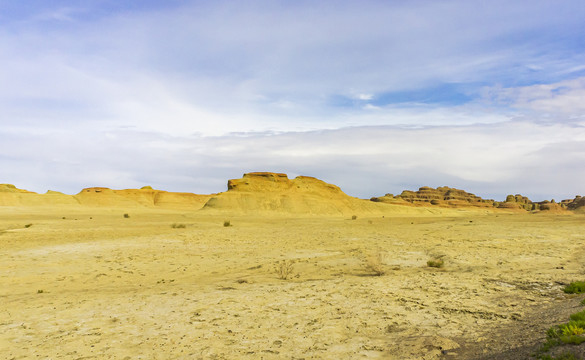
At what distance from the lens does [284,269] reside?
51.5ft

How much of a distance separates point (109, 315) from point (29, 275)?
765cm

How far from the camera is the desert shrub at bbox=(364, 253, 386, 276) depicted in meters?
14.8

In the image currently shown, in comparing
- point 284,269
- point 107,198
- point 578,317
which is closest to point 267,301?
point 284,269

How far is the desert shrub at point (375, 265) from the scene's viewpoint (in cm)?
1480

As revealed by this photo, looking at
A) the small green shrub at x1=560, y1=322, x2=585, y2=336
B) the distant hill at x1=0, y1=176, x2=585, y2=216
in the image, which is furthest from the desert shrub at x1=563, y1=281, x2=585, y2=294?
the distant hill at x1=0, y1=176, x2=585, y2=216

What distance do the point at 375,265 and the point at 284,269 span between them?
12.2ft

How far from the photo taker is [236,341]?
25.1 feet

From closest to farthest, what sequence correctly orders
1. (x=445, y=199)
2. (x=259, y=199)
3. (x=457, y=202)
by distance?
(x=259, y=199), (x=457, y=202), (x=445, y=199)

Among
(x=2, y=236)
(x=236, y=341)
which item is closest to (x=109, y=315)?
(x=236, y=341)

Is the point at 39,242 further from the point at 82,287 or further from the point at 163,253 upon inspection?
the point at 82,287

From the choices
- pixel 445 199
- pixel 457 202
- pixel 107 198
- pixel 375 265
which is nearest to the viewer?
pixel 375 265

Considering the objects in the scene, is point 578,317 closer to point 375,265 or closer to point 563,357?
point 563,357

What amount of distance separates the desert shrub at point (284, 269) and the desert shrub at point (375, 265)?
3112 mm

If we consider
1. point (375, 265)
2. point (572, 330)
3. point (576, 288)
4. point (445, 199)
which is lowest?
point (375, 265)
